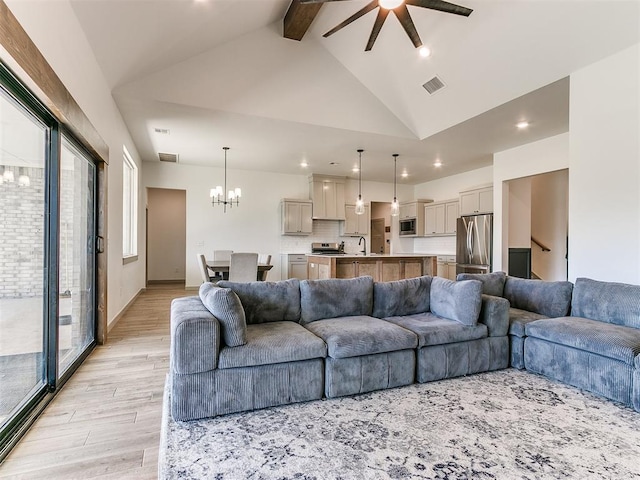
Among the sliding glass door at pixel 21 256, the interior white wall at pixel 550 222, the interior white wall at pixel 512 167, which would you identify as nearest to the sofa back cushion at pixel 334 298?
the sliding glass door at pixel 21 256

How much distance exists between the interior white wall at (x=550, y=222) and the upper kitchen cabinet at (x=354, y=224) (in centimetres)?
364

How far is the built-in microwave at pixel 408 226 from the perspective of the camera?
8659mm

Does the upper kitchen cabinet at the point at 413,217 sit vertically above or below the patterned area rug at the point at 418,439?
above

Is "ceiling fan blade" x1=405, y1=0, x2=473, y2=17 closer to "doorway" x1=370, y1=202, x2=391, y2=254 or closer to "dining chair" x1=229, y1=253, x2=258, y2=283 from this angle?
"dining chair" x1=229, y1=253, x2=258, y2=283

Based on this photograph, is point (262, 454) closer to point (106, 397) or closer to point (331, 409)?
point (331, 409)

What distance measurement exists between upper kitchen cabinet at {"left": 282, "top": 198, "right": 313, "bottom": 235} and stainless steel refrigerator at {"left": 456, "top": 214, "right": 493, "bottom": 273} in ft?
10.9

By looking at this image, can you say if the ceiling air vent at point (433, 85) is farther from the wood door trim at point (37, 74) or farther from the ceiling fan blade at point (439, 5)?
the wood door trim at point (37, 74)

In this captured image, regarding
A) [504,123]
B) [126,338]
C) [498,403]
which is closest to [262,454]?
[498,403]

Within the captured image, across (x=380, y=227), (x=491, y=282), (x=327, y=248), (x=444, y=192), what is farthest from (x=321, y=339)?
(x=380, y=227)

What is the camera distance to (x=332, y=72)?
4.75m

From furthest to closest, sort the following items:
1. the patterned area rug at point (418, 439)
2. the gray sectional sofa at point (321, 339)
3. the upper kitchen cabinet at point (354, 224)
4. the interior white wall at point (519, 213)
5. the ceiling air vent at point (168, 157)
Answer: the upper kitchen cabinet at point (354, 224), the ceiling air vent at point (168, 157), the interior white wall at point (519, 213), the gray sectional sofa at point (321, 339), the patterned area rug at point (418, 439)

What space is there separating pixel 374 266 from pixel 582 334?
352cm

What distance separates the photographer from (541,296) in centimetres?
340

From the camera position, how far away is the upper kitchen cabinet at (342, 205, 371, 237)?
Result: 8516 mm
